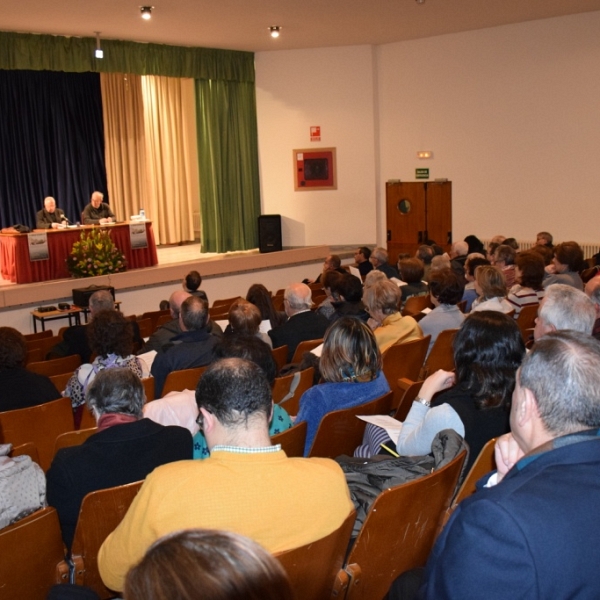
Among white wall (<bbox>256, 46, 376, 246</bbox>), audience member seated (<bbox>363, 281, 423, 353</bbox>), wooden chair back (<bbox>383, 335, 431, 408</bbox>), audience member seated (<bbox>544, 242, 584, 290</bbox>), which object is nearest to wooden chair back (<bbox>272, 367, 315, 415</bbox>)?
wooden chair back (<bbox>383, 335, 431, 408</bbox>)

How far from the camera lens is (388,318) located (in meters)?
4.90

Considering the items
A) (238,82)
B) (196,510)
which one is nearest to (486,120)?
(238,82)

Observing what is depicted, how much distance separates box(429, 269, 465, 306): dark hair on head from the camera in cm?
509

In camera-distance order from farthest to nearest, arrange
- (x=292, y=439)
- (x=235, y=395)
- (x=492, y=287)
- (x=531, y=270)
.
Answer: (x=531, y=270) < (x=492, y=287) < (x=292, y=439) < (x=235, y=395)

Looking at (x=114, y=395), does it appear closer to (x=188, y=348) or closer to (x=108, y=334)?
(x=108, y=334)

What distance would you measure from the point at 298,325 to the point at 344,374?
1.94 m

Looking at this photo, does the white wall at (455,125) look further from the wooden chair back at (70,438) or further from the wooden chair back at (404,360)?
the wooden chair back at (70,438)

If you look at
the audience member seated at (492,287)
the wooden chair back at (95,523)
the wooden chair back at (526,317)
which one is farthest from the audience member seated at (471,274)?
the wooden chair back at (95,523)

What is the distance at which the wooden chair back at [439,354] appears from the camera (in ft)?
16.0

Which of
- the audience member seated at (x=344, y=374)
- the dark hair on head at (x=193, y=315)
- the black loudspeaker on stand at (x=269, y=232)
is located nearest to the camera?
the audience member seated at (x=344, y=374)

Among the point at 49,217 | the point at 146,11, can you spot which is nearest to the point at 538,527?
the point at 146,11

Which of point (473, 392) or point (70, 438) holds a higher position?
point (473, 392)

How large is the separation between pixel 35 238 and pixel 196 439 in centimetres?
838

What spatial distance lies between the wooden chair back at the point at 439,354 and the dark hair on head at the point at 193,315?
1445mm
